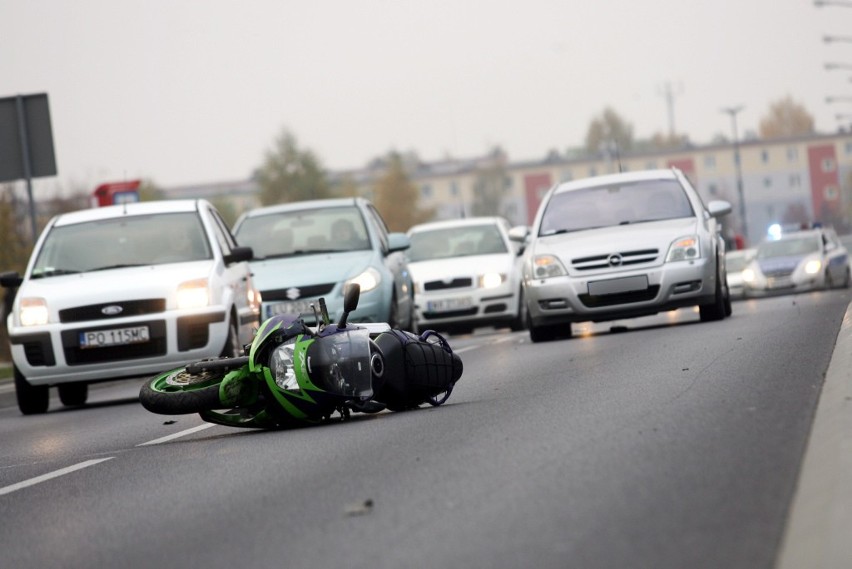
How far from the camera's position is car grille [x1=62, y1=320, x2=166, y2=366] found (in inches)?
604

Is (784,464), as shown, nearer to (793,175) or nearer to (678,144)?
(793,175)

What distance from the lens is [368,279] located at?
18656 millimetres

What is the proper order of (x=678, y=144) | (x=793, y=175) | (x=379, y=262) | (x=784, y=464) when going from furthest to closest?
1. (x=678, y=144)
2. (x=793, y=175)
3. (x=379, y=262)
4. (x=784, y=464)

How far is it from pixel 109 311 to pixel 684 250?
248 inches

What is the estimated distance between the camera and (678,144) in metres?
189

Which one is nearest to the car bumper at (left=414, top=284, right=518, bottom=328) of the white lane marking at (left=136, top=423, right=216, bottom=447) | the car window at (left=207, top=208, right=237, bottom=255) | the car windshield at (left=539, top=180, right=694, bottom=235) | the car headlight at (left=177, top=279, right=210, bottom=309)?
the car windshield at (left=539, top=180, right=694, bottom=235)

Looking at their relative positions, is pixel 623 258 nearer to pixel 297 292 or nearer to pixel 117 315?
pixel 297 292

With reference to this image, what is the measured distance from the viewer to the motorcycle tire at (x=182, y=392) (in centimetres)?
1052

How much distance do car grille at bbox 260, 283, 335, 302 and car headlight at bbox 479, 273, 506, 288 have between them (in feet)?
22.4

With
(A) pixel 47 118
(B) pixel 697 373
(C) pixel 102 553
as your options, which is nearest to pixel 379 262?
(A) pixel 47 118

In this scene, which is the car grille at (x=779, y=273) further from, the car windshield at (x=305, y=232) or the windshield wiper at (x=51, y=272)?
the windshield wiper at (x=51, y=272)

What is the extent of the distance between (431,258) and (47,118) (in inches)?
262

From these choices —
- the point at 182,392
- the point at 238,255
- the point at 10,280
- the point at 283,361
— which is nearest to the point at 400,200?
the point at 238,255

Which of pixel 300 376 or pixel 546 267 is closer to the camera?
pixel 300 376
